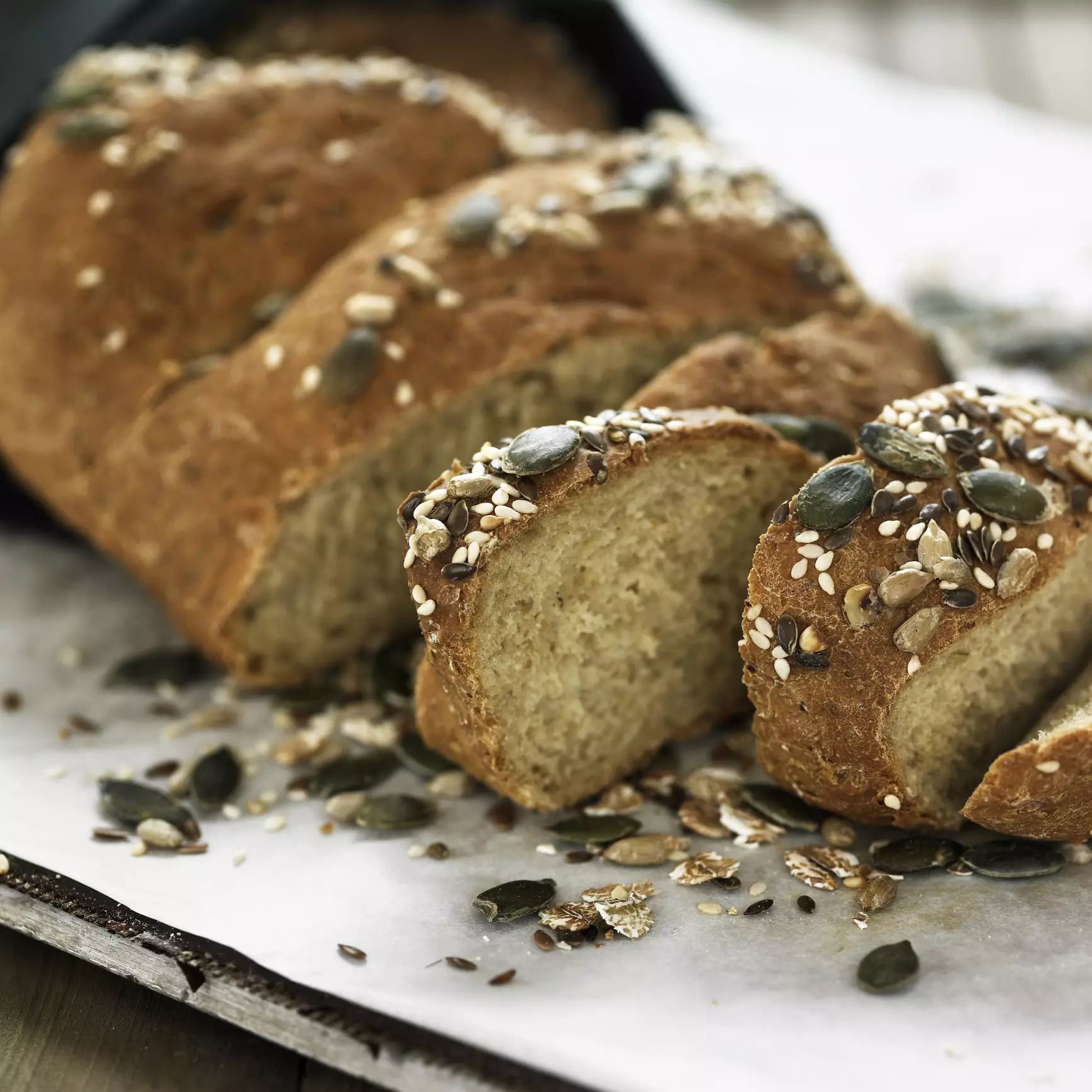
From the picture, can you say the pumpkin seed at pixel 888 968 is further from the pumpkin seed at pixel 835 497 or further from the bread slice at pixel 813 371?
the bread slice at pixel 813 371

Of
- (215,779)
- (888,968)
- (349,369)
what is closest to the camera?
(888,968)

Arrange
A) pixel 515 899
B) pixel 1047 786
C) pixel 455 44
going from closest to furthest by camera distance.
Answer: pixel 1047 786
pixel 515 899
pixel 455 44

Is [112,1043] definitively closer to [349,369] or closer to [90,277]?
[349,369]

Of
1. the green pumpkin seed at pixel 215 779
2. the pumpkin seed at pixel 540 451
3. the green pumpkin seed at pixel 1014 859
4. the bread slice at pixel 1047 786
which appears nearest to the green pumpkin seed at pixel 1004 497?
the bread slice at pixel 1047 786

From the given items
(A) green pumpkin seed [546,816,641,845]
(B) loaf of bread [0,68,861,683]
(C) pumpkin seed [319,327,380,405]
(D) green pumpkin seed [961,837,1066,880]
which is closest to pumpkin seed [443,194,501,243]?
(B) loaf of bread [0,68,861,683]

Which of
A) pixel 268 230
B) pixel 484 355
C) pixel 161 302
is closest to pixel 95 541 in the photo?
pixel 161 302

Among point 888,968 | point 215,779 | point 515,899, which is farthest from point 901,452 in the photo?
point 215,779
